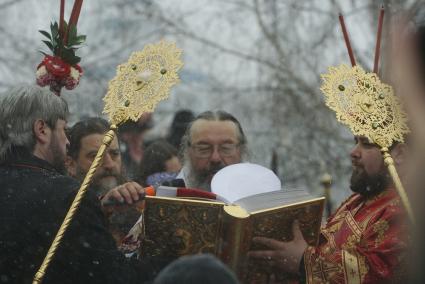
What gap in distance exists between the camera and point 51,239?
4262mm

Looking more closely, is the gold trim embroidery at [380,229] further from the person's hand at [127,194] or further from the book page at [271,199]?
the person's hand at [127,194]

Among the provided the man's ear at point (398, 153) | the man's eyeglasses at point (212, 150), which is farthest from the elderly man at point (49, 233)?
the man's eyeglasses at point (212, 150)

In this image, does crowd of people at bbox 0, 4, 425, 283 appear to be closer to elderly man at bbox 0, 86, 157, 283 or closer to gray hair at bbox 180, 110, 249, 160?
elderly man at bbox 0, 86, 157, 283

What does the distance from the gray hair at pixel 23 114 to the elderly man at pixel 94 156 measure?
1183 mm

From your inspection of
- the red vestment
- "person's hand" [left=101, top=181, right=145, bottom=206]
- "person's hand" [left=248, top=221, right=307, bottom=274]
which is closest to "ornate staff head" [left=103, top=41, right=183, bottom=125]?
"person's hand" [left=101, top=181, right=145, bottom=206]

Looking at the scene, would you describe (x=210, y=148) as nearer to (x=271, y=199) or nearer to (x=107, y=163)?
(x=107, y=163)

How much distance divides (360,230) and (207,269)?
2061 millimetres

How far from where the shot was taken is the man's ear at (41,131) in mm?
4523

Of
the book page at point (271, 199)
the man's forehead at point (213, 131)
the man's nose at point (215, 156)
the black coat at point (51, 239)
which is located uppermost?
the man's forehead at point (213, 131)

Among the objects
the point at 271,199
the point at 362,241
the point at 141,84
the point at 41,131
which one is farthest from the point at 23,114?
the point at 362,241

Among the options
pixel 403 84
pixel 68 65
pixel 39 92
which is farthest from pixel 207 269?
pixel 68 65

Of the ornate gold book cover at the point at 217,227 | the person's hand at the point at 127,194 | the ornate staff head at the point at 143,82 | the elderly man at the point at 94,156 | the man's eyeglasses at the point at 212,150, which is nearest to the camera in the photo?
the ornate gold book cover at the point at 217,227

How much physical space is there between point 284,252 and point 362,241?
48 centimetres

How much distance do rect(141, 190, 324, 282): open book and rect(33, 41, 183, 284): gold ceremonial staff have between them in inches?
17.8
